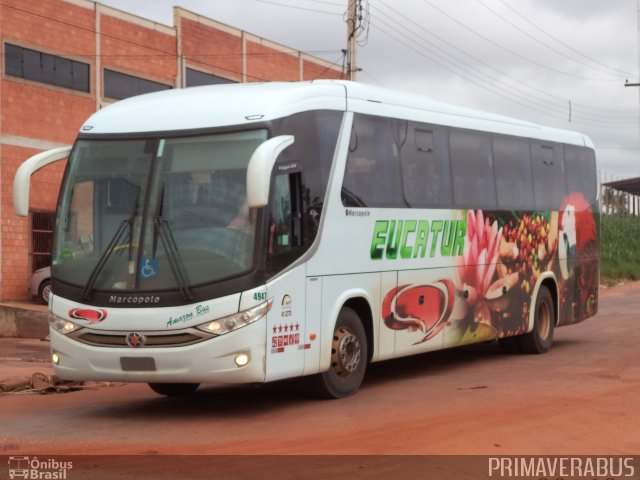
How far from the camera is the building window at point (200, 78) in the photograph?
36.0m

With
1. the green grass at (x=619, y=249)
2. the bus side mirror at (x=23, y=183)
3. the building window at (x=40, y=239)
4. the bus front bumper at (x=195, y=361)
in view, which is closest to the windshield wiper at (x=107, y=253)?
the bus front bumper at (x=195, y=361)

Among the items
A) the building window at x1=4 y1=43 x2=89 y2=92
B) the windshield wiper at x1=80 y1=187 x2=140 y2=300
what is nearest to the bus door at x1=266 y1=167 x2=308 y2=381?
the windshield wiper at x1=80 y1=187 x2=140 y2=300

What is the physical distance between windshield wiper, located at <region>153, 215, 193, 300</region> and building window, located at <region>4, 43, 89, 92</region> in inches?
770

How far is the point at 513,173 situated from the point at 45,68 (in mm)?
17461

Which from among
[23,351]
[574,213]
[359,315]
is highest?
[574,213]

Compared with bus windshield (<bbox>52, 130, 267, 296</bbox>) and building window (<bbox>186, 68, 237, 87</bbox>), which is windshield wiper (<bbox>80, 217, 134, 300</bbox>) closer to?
bus windshield (<bbox>52, 130, 267, 296</bbox>)

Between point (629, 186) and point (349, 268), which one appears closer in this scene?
point (349, 268)

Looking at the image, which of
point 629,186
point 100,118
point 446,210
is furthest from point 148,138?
point 629,186

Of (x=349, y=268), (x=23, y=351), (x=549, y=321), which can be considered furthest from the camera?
(x=23, y=351)

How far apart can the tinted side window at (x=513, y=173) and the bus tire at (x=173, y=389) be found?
5.49 meters

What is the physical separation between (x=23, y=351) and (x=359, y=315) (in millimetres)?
10484

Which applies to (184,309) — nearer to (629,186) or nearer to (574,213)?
(574,213)

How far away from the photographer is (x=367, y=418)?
10562 millimetres

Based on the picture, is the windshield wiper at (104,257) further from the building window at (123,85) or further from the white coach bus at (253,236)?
the building window at (123,85)
